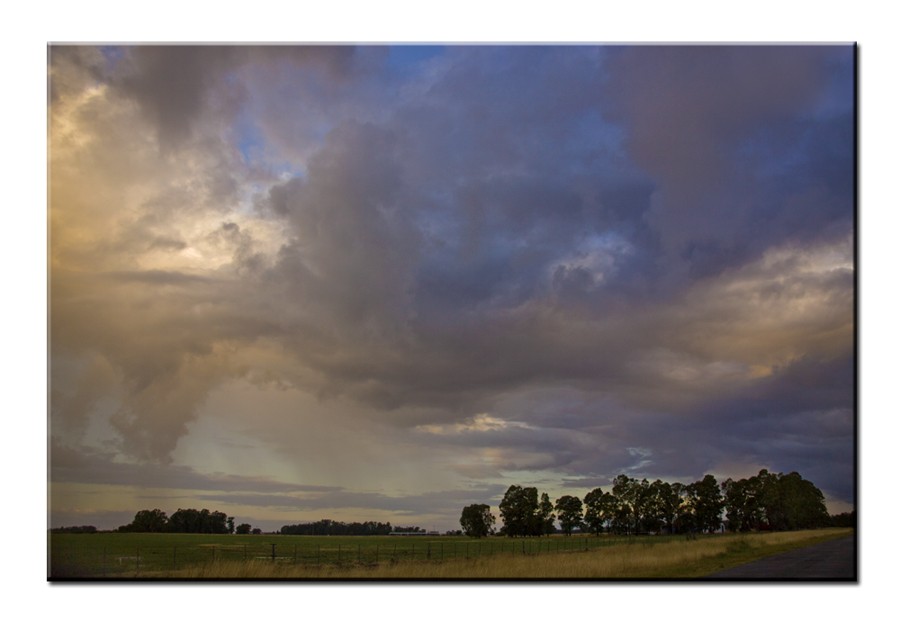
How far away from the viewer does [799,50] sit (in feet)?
80.5

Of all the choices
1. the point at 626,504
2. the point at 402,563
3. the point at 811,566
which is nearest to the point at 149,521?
the point at 402,563

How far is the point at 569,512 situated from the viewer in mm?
40969

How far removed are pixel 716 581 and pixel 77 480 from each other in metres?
19.1

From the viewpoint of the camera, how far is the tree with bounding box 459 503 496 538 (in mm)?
31344

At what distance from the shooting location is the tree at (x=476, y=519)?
103ft

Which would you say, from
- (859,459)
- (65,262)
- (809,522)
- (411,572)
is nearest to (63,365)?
(65,262)

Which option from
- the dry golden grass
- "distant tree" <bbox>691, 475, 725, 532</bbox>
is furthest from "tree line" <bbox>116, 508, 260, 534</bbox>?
"distant tree" <bbox>691, 475, 725, 532</bbox>

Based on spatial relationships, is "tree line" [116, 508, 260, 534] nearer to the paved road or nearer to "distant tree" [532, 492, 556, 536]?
"distant tree" [532, 492, 556, 536]

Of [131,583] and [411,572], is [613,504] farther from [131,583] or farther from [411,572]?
[131,583]

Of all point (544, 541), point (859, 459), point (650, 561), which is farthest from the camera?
point (544, 541)

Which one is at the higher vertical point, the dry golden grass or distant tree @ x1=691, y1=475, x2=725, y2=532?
the dry golden grass

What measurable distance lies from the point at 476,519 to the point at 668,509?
2260 cm

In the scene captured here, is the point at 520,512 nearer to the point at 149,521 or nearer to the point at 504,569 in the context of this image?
the point at 504,569

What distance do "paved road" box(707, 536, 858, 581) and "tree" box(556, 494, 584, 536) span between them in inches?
360
